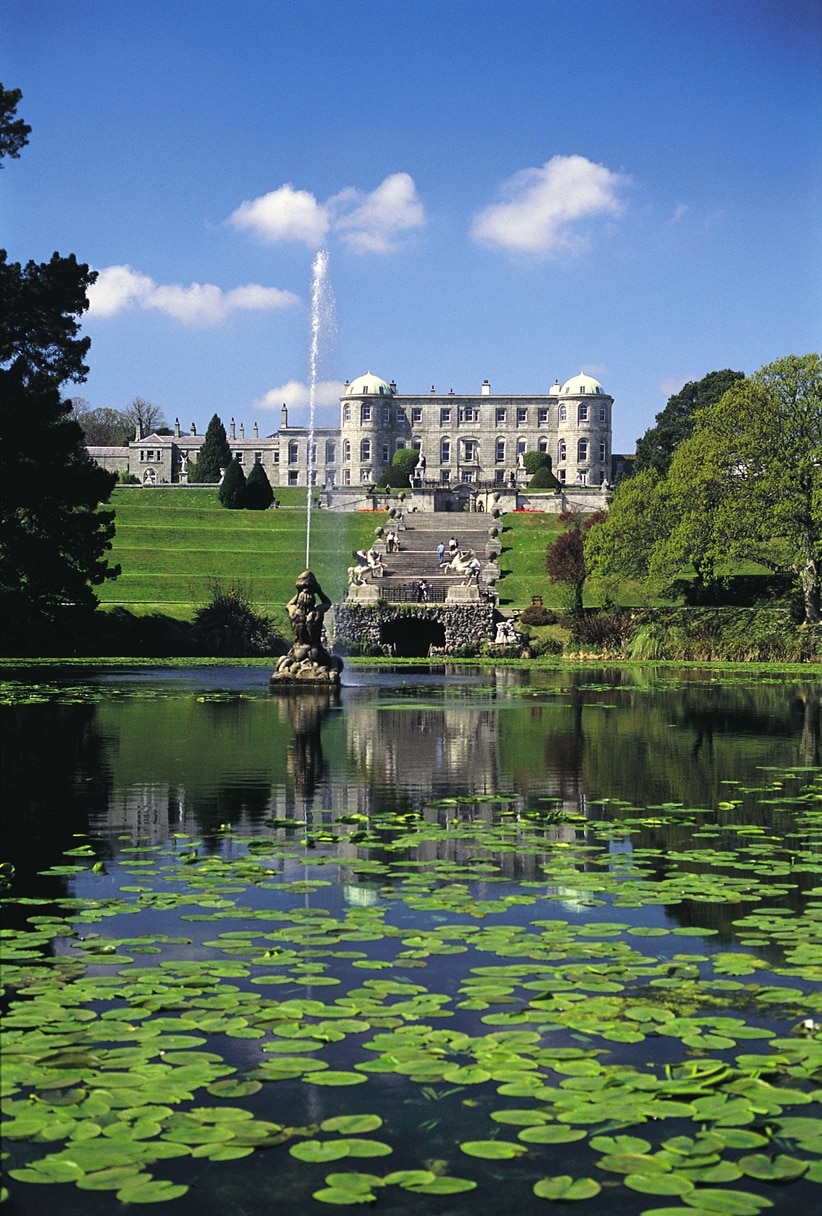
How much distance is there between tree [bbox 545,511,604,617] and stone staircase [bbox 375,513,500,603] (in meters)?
2.81

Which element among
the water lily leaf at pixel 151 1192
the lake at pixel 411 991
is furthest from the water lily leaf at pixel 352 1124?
the water lily leaf at pixel 151 1192

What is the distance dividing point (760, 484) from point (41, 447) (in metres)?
24.1

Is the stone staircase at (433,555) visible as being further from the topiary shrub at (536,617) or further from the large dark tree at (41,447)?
the large dark tree at (41,447)

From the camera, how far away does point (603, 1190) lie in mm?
4430

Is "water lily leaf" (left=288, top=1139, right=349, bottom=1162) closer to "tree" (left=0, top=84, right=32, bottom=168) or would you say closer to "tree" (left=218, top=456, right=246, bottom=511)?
"tree" (left=0, top=84, right=32, bottom=168)

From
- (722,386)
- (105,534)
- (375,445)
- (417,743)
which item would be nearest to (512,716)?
(417,743)

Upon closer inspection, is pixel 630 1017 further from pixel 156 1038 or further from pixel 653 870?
pixel 653 870

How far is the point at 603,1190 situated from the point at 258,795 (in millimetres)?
8898

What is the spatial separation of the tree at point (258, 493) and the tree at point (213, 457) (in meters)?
13.3

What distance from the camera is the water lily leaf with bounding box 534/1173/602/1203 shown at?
4336 millimetres

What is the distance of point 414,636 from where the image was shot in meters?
51.8

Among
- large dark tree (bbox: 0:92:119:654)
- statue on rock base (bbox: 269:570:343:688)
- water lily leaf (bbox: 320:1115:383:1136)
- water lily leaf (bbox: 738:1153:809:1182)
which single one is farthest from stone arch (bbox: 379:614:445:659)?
water lily leaf (bbox: 738:1153:809:1182)

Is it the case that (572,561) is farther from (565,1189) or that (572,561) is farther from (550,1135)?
(565,1189)

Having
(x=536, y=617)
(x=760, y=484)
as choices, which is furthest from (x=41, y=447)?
(x=760, y=484)
